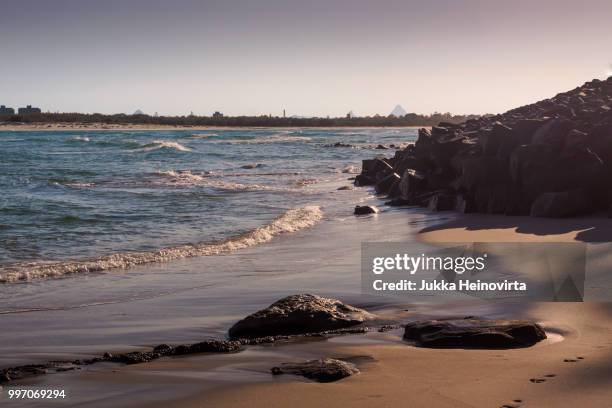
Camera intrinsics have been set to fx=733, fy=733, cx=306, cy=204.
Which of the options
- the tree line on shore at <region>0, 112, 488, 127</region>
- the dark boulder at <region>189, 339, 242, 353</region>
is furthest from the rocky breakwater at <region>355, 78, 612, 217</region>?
the tree line on shore at <region>0, 112, 488, 127</region>

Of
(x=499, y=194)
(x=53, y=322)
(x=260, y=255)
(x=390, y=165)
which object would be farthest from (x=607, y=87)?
(x=53, y=322)

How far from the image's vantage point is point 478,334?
18.9 ft

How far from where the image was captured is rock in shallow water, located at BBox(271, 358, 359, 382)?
5.03m

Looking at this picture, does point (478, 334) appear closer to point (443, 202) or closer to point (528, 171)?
point (528, 171)

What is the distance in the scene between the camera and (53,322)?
730 centimetres

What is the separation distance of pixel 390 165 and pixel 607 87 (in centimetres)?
795

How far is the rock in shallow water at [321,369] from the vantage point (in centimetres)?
503

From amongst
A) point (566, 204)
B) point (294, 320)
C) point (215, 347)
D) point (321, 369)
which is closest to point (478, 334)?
point (321, 369)

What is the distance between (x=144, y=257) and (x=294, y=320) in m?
5.12

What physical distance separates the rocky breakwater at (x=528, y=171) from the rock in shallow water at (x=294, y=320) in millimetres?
6867

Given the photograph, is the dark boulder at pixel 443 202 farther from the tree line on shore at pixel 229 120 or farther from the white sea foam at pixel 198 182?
the tree line on shore at pixel 229 120

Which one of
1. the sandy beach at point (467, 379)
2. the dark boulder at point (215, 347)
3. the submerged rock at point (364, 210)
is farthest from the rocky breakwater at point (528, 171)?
the dark boulder at point (215, 347)

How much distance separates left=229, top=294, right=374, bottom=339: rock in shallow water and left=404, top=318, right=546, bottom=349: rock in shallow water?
779 mm

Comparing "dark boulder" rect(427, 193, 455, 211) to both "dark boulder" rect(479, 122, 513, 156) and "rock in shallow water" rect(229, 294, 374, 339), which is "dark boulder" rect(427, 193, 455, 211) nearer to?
"dark boulder" rect(479, 122, 513, 156)
